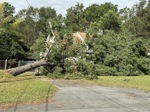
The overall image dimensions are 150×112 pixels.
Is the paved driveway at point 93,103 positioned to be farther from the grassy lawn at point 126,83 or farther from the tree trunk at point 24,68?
the tree trunk at point 24,68

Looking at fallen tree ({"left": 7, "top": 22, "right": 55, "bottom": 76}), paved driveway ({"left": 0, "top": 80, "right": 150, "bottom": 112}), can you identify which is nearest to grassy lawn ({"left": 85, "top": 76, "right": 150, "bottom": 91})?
paved driveway ({"left": 0, "top": 80, "right": 150, "bottom": 112})

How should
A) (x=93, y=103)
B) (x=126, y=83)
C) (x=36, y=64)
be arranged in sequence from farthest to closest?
(x=36, y=64), (x=126, y=83), (x=93, y=103)

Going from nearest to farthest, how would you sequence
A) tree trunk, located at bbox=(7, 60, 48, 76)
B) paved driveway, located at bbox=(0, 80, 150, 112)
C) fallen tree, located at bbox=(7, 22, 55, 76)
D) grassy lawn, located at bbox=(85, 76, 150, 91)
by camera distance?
paved driveway, located at bbox=(0, 80, 150, 112), grassy lawn, located at bbox=(85, 76, 150, 91), tree trunk, located at bbox=(7, 60, 48, 76), fallen tree, located at bbox=(7, 22, 55, 76)

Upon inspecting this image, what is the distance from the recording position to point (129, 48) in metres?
26.8

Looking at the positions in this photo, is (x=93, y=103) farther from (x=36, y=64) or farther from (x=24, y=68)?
(x=36, y=64)

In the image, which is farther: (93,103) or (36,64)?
(36,64)

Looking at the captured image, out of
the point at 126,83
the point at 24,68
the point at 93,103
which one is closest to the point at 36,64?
the point at 24,68

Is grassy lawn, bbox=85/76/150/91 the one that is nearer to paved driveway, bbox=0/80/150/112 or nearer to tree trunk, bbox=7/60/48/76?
paved driveway, bbox=0/80/150/112

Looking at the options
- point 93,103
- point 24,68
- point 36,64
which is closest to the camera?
point 93,103

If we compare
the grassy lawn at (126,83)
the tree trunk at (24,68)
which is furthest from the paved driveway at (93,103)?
the tree trunk at (24,68)

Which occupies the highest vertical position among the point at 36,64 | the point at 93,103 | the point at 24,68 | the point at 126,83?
the point at 36,64

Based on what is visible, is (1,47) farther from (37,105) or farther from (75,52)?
(37,105)

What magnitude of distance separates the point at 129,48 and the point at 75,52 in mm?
6292

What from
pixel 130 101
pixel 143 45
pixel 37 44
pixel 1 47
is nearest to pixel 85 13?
pixel 1 47
